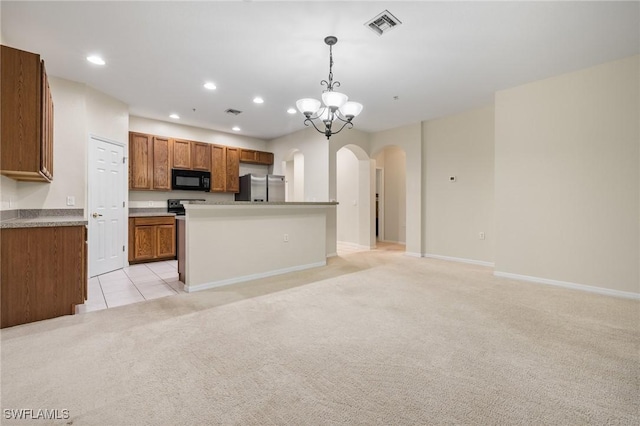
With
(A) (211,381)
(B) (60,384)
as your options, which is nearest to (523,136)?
(A) (211,381)

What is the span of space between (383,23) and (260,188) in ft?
15.3

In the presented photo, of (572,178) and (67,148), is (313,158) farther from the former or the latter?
(572,178)

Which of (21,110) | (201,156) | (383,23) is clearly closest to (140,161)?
(201,156)

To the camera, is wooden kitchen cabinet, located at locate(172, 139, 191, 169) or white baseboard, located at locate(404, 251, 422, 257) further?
white baseboard, located at locate(404, 251, 422, 257)

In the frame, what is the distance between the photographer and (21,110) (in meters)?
2.52

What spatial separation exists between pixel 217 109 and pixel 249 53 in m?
2.21

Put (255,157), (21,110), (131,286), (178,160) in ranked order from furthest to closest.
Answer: (255,157) → (178,160) → (131,286) → (21,110)

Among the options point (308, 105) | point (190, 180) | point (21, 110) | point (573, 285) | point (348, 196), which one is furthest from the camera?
point (348, 196)

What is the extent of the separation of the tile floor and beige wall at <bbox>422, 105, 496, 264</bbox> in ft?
16.0

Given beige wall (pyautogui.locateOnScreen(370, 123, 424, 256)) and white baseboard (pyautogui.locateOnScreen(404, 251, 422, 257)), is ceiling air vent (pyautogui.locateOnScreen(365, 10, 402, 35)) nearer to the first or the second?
beige wall (pyautogui.locateOnScreen(370, 123, 424, 256))

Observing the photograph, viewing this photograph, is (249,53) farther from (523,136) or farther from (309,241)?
(523,136)

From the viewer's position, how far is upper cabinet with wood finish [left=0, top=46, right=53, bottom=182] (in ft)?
8.04

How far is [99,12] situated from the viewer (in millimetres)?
2498

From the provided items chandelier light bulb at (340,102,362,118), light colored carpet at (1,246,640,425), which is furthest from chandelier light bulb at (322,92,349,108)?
light colored carpet at (1,246,640,425)
